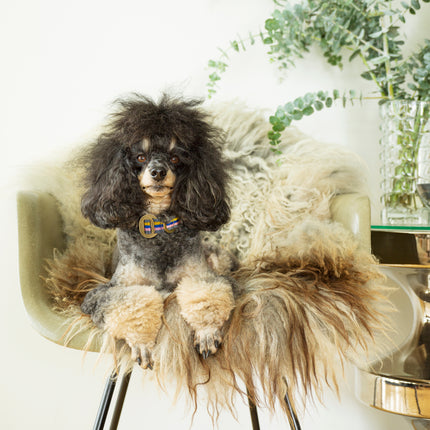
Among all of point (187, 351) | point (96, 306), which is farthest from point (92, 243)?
point (187, 351)

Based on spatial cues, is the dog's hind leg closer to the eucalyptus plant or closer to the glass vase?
the eucalyptus plant

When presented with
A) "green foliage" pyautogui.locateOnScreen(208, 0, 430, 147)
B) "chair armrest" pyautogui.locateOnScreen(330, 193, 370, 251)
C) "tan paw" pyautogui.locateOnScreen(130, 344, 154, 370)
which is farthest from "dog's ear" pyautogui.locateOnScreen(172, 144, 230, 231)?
"green foliage" pyautogui.locateOnScreen(208, 0, 430, 147)

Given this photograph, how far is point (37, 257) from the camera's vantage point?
961 mm

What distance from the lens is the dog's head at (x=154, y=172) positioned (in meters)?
0.79

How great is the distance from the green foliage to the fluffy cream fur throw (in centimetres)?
13

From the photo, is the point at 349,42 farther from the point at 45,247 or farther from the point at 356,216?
the point at 45,247

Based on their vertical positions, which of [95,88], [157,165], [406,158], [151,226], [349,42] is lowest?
[151,226]

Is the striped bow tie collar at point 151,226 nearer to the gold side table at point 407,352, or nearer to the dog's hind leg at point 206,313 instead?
the dog's hind leg at point 206,313

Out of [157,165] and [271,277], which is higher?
[157,165]

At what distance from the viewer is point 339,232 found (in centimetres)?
99

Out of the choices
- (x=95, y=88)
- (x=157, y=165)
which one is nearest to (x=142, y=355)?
(x=157, y=165)

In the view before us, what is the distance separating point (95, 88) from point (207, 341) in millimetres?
1164

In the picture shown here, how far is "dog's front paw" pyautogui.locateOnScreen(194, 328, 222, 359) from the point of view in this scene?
29.6 inches

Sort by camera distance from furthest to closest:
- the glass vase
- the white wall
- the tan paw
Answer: the white wall < the glass vase < the tan paw
